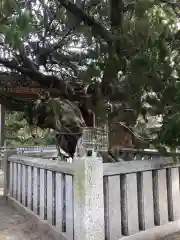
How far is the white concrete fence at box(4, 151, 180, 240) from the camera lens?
2199 mm

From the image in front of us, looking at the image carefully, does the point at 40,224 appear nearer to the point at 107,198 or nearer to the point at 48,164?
the point at 48,164

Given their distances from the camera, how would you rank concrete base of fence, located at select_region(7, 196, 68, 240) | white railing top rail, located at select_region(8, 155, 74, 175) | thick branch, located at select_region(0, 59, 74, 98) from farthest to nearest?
thick branch, located at select_region(0, 59, 74, 98), concrete base of fence, located at select_region(7, 196, 68, 240), white railing top rail, located at select_region(8, 155, 74, 175)

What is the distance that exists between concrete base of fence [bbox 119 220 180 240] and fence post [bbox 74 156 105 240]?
0.41m

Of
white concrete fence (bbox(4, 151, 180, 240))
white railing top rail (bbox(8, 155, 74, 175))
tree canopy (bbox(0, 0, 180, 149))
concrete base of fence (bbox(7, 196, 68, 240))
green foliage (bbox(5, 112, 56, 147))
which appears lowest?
concrete base of fence (bbox(7, 196, 68, 240))

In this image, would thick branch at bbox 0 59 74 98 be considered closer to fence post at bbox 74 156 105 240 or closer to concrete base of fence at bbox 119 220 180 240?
fence post at bbox 74 156 105 240

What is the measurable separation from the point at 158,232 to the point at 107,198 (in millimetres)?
717

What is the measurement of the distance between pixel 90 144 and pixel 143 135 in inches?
30.2

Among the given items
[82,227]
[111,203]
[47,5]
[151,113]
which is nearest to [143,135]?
[151,113]

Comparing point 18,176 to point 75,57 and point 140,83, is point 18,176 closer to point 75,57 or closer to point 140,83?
point 75,57

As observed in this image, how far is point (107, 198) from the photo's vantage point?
2402 mm

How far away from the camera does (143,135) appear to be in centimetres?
314

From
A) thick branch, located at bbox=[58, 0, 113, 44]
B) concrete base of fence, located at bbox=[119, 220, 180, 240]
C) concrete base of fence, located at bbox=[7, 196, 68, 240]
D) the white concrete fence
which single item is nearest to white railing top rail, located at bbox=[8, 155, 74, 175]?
the white concrete fence

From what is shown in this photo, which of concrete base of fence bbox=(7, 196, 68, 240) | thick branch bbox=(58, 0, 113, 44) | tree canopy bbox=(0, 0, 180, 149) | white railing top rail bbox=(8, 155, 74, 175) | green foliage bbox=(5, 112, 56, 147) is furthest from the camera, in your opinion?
green foliage bbox=(5, 112, 56, 147)

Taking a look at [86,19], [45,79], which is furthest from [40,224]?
[86,19]
